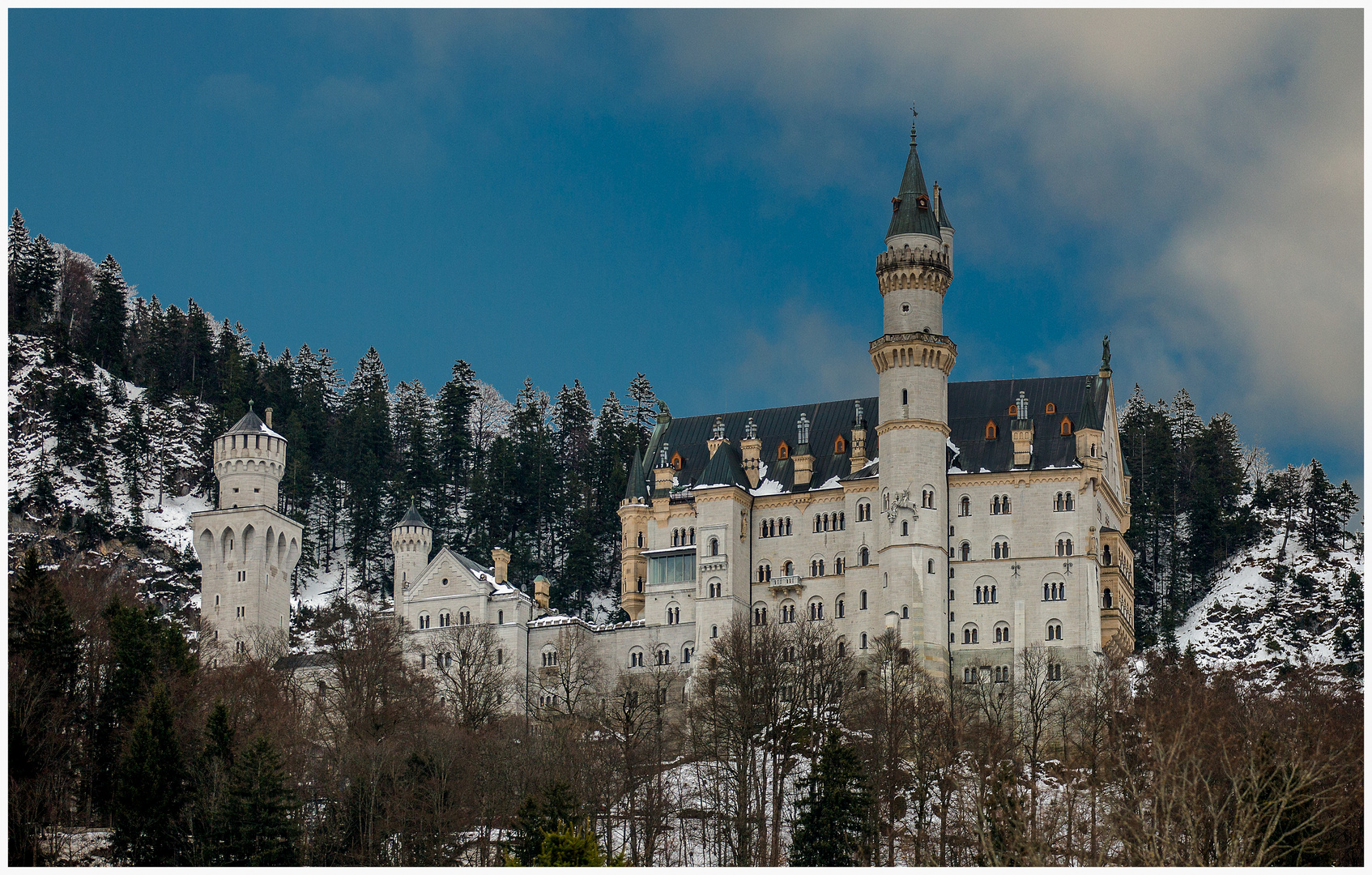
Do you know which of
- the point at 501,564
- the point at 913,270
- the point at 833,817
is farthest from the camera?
the point at 501,564

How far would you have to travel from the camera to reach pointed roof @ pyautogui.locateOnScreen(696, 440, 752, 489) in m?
112

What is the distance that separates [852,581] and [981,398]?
13.4m

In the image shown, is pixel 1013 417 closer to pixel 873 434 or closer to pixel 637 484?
pixel 873 434

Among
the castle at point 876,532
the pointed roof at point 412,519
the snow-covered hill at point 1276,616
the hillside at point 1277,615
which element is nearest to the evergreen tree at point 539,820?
the castle at point 876,532

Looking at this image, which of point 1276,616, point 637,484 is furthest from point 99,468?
point 1276,616

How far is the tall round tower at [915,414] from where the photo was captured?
104375 millimetres

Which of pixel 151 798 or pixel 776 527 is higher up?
pixel 776 527

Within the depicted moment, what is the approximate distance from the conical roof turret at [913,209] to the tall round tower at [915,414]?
62mm

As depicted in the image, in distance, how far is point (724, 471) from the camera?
367ft

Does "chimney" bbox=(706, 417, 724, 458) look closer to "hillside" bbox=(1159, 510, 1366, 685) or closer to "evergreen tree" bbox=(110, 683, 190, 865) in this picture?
"hillside" bbox=(1159, 510, 1366, 685)

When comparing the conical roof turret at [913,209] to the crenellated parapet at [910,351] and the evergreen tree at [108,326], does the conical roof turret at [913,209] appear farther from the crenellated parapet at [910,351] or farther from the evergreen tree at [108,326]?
the evergreen tree at [108,326]

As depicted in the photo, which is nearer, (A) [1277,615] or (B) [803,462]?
(B) [803,462]

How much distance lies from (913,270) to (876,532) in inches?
561

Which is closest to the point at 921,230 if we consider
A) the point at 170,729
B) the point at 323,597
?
the point at 323,597
